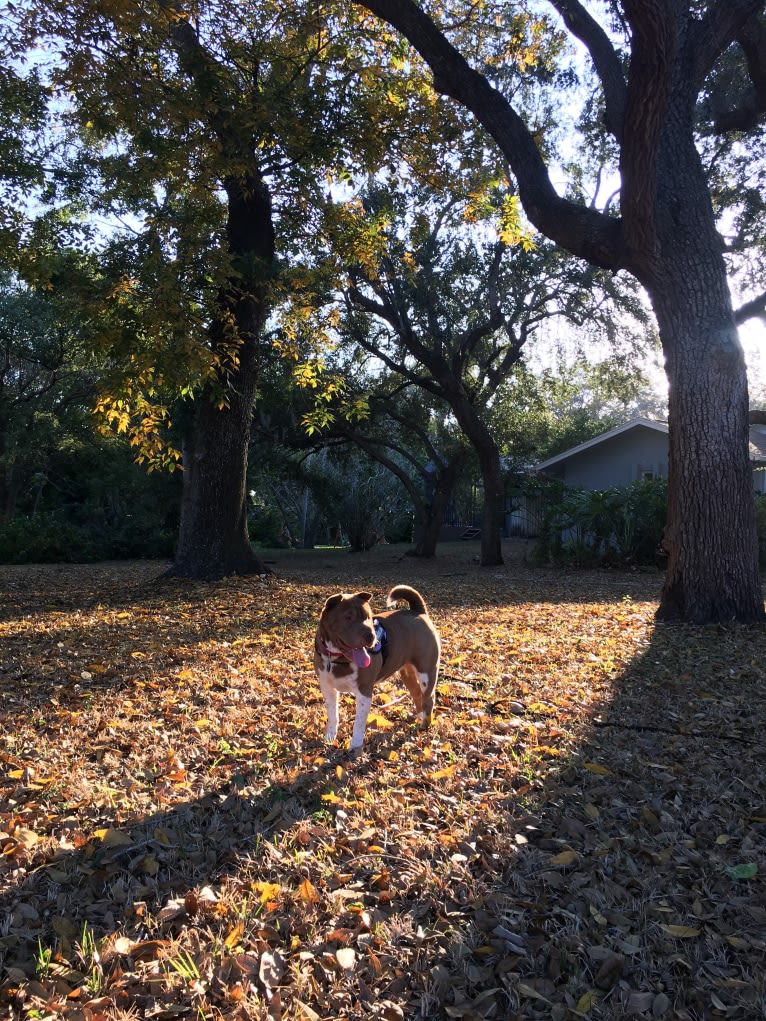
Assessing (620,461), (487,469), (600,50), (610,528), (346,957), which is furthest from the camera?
(620,461)

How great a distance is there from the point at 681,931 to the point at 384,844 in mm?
1142

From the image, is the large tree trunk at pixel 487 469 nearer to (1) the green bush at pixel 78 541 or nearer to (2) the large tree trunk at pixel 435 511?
(2) the large tree trunk at pixel 435 511

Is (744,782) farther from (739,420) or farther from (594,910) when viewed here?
(739,420)

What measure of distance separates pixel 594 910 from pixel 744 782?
1579mm

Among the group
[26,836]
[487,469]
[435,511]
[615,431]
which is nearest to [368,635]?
[26,836]

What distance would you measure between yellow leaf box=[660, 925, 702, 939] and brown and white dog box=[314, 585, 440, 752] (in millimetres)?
1681

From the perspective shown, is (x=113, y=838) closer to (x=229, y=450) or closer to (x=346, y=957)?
(x=346, y=957)

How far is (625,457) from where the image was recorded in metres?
27.1

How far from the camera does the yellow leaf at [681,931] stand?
7.85 ft

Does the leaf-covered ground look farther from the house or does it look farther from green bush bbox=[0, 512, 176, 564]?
the house

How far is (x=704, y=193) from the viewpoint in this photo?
26.0 ft

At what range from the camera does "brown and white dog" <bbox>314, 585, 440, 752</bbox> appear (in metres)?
3.60

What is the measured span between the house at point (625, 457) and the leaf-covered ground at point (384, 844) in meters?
20.8

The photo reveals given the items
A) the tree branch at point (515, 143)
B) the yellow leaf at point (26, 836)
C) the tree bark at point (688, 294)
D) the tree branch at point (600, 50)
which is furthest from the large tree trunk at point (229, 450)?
the yellow leaf at point (26, 836)
